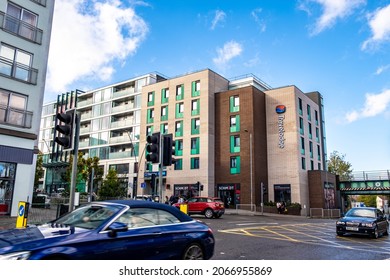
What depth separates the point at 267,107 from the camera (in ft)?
146

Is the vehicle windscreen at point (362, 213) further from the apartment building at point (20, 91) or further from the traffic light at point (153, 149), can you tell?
the apartment building at point (20, 91)

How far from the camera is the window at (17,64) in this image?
61.2ft

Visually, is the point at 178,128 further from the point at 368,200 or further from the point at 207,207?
the point at 368,200

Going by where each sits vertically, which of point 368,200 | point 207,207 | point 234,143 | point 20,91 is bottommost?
point 368,200

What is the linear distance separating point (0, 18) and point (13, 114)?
18.5 feet

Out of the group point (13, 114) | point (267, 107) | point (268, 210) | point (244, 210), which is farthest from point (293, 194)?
point (13, 114)

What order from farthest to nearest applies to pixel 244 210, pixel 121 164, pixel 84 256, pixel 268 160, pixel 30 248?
pixel 121 164 → pixel 268 160 → pixel 244 210 → pixel 84 256 → pixel 30 248

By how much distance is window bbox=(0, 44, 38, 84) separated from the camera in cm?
1864

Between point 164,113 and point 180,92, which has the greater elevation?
point 180,92

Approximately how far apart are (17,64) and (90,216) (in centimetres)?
1754

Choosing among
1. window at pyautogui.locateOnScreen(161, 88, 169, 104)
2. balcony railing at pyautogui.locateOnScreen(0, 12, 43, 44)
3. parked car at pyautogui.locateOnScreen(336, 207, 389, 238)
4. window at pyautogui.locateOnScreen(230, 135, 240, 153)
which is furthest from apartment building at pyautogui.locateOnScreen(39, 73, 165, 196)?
parked car at pyautogui.locateOnScreen(336, 207, 389, 238)

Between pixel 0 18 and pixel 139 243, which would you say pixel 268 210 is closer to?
pixel 0 18

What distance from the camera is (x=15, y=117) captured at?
18.7 m

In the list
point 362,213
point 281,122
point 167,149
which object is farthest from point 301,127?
point 167,149
